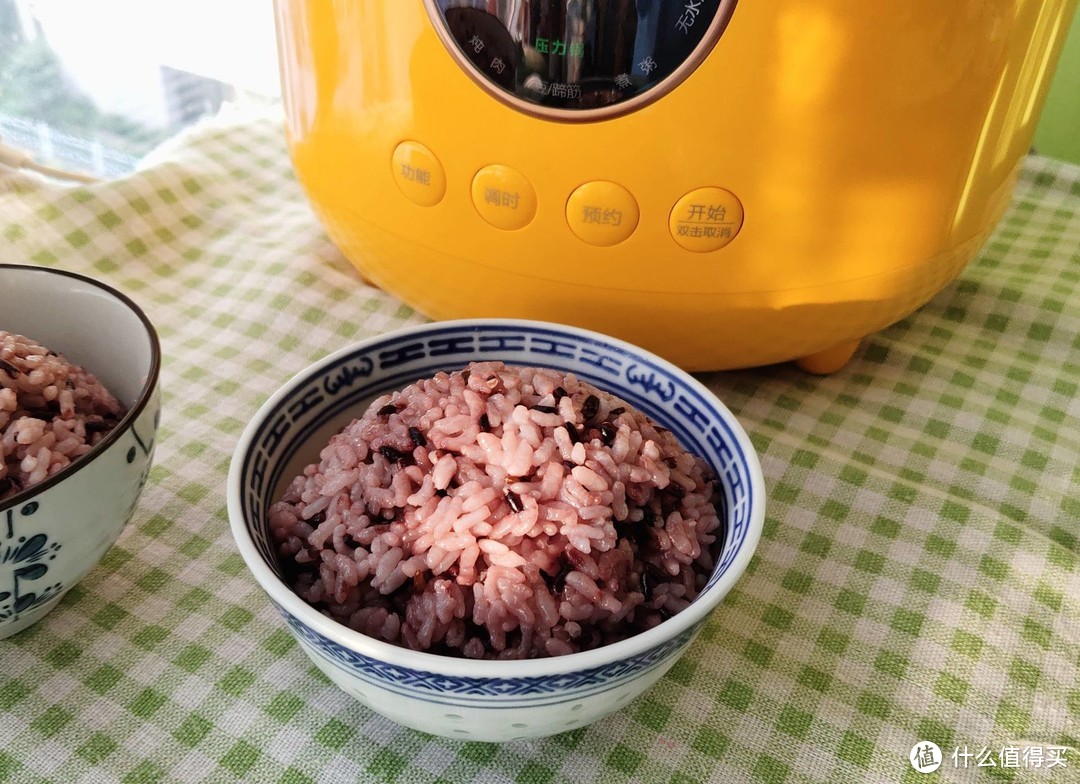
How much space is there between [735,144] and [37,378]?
0.46 metres

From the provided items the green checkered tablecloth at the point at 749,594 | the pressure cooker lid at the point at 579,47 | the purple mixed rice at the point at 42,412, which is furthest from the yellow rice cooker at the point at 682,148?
the purple mixed rice at the point at 42,412

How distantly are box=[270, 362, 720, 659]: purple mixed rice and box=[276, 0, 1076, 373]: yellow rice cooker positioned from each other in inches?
6.3

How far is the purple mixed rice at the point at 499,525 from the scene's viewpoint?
0.45 m

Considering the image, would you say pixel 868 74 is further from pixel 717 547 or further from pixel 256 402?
pixel 256 402

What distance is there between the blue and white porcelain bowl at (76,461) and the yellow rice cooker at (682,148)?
0.74 ft

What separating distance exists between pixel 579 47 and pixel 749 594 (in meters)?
0.38

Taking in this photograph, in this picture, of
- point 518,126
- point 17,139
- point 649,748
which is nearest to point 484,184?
point 518,126

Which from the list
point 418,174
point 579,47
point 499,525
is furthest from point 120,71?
point 499,525

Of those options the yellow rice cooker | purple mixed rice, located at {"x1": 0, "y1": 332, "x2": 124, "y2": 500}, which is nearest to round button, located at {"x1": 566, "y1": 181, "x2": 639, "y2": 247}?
the yellow rice cooker

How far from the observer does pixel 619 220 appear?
616mm

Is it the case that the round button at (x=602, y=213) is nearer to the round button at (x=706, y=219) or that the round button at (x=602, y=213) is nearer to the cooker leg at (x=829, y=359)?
the round button at (x=706, y=219)

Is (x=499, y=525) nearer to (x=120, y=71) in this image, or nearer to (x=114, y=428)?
(x=114, y=428)

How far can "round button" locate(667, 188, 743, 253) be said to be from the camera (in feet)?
1.95

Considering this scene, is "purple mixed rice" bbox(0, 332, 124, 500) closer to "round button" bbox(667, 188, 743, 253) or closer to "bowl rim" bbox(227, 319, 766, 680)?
"bowl rim" bbox(227, 319, 766, 680)
